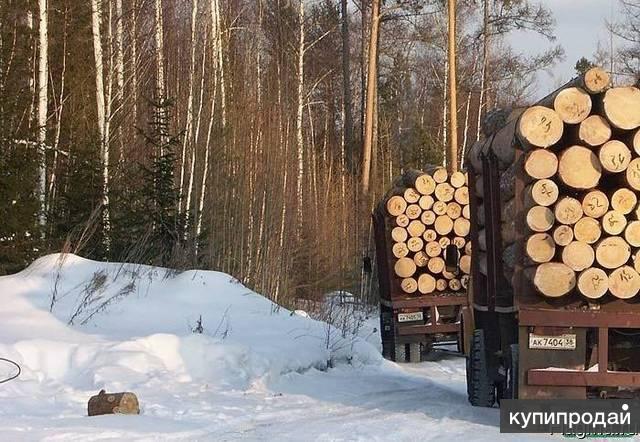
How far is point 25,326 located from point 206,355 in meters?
2.15

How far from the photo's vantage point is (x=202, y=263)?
18.3 meters

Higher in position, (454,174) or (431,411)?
(454,174)

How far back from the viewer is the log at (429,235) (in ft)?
49.3

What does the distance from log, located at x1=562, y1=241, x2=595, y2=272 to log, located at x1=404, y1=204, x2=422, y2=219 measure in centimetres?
803

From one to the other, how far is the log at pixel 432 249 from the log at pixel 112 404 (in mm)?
7950

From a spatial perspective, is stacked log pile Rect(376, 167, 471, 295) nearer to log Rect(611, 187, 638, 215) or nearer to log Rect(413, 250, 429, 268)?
log Rect(413, 250, 429, 268)

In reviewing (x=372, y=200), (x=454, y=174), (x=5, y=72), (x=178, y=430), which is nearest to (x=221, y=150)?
(x=5, y=72)

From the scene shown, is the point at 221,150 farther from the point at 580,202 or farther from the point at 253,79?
the point at 580,202

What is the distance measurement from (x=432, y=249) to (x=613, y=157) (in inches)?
316

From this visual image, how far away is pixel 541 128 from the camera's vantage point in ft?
23.3

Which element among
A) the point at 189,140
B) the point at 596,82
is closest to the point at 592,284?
the point at 596,82

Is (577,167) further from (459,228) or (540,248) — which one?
(459,228)

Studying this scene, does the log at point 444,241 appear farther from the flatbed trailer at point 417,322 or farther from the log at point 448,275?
the flatbed trailer at point 417,322

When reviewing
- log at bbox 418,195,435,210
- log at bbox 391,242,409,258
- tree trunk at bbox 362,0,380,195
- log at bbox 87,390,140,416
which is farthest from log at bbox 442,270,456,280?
tree trunk at bbox 362,0,380,195
